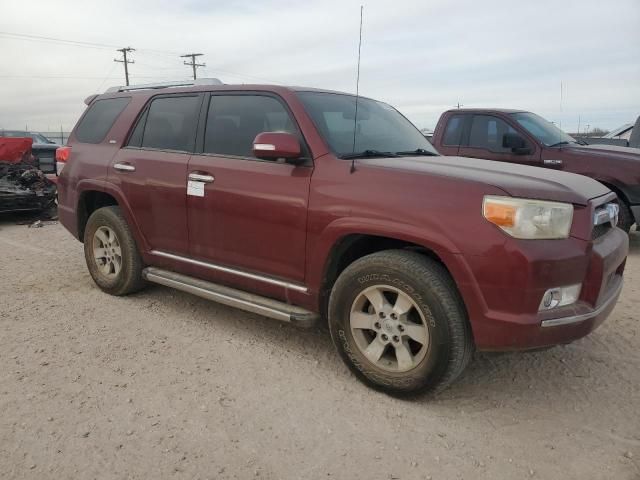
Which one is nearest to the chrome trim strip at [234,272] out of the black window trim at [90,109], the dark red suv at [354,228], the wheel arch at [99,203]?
the dark red suv at [354,228]

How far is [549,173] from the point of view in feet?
10.8

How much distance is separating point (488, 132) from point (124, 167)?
529cm

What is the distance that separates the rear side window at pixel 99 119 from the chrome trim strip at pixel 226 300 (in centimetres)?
148

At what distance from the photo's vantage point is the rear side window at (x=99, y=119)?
4.84 meters

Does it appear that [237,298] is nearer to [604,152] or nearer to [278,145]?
[278,145]

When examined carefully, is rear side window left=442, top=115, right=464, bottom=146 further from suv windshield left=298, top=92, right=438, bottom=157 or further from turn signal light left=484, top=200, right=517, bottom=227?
turn signal light left=484, top=200, right=517, bottom=227

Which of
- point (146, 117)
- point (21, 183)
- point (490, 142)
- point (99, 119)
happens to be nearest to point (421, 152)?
point (146, 117)

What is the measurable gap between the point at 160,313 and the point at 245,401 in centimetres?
172

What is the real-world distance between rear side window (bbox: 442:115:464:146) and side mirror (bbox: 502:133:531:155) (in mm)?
804

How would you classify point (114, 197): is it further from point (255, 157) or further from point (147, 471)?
point (147, 471)

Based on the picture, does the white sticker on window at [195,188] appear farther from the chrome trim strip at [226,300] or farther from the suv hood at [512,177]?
the suv hood at [512,177]

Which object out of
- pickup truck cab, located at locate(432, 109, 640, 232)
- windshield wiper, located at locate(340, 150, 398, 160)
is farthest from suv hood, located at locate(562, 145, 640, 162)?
windshield wiper, located at locate(340, 150, 398, 160)

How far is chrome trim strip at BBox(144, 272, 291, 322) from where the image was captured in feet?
11.3

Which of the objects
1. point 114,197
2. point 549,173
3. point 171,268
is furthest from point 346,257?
point 114,197
